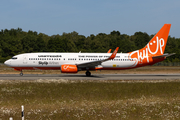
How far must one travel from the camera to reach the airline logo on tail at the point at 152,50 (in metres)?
42.9

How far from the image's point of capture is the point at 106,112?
12.6 metres

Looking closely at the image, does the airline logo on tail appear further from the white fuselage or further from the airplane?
the white fuselage

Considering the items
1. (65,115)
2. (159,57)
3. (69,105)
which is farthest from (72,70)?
(65,115)

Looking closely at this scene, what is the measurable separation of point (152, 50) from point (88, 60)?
1260cm

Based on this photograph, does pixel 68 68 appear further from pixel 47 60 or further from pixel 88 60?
pixel 88 60

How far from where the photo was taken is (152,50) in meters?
44.0

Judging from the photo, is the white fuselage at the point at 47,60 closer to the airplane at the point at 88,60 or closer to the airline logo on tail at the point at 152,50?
the airplane at the point at 88,60

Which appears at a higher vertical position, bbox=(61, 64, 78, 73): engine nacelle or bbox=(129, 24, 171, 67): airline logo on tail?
bbox=(129, 24, 171, 67): airline logo on tail

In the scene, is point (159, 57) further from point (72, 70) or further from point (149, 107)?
point (149, 107)

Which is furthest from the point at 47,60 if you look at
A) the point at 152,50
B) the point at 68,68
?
the point at 152,50

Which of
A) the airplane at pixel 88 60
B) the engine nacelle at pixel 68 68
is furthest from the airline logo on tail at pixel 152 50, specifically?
the engine nacelle at pixel 68 68

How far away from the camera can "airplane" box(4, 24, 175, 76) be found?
129 ft

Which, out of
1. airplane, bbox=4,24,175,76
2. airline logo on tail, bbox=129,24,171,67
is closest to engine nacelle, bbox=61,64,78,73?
airplane, bbox=4,24,175,76

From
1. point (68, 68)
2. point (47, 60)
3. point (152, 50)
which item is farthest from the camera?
point (152, 50)
